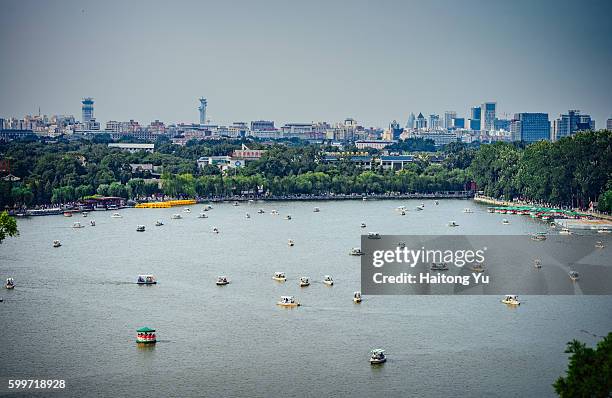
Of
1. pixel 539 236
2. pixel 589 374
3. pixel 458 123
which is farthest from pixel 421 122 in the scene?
pixel 589 374

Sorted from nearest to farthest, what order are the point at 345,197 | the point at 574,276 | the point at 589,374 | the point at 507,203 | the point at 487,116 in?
the point at 589,374, the point at 574,276, the point at 507,203, the point at 345,197, the point at 487,116

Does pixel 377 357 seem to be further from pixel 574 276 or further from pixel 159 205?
pixel 159 205

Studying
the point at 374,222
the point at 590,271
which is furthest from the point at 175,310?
the point at 374,222

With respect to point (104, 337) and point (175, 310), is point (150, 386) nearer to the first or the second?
point (104, 337)

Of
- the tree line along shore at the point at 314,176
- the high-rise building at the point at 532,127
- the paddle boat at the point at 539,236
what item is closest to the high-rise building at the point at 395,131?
the high-rise building at the point at 532,127

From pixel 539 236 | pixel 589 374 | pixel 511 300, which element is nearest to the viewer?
pixel 589 374

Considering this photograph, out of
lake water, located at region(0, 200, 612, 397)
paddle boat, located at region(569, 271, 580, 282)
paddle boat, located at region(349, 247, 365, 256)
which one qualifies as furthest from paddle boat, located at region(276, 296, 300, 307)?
paddle boat, located at region(349, 247, 365, 256)

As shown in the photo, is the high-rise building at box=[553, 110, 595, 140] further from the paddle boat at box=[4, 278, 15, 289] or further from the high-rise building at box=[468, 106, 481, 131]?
the paddle boat at box=[4, 278, 15, 289]
